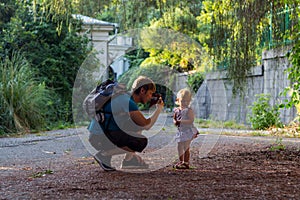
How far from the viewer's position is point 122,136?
401 cm

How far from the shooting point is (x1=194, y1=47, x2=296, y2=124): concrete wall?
9.95 metres

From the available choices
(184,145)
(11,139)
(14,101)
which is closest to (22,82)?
(14,101)

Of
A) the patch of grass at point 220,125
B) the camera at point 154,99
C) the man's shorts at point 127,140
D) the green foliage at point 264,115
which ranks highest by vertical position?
the camera at point 154,99

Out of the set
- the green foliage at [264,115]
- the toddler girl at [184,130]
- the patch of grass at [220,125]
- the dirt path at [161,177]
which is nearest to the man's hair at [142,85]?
the toddler girl at [184,130]

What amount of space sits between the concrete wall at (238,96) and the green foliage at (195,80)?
15 cm

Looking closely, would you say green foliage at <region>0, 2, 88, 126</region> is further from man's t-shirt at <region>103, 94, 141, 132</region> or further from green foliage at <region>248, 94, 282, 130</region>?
man's t-shirt at <region>103, 94, 141, 132</region>

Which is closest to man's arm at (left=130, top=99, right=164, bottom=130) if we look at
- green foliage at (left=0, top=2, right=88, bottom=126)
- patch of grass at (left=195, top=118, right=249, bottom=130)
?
patch of grass at (left=195, top=118, right=249, bottom=130)

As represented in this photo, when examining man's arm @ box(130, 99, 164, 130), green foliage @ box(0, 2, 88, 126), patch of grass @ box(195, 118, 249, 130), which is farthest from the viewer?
green foliage @ box(0, 2, 88, 126)

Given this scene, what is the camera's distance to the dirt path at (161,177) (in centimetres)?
316

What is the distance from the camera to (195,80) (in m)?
13.8

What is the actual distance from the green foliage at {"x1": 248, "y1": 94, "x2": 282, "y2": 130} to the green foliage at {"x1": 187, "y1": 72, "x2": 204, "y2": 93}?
2313 mm

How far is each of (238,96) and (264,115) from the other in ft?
7.48

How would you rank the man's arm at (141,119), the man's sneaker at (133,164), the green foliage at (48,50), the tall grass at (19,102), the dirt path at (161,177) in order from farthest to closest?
the green foliage at (48,50) → the tall grass at (19,102) → the man's sneaker at (133,164) → the man's arm at (141,119) → the dirt path at (161,177)

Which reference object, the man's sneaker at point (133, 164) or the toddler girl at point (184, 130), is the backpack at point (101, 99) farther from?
the toddler girl at point (184, 130)
